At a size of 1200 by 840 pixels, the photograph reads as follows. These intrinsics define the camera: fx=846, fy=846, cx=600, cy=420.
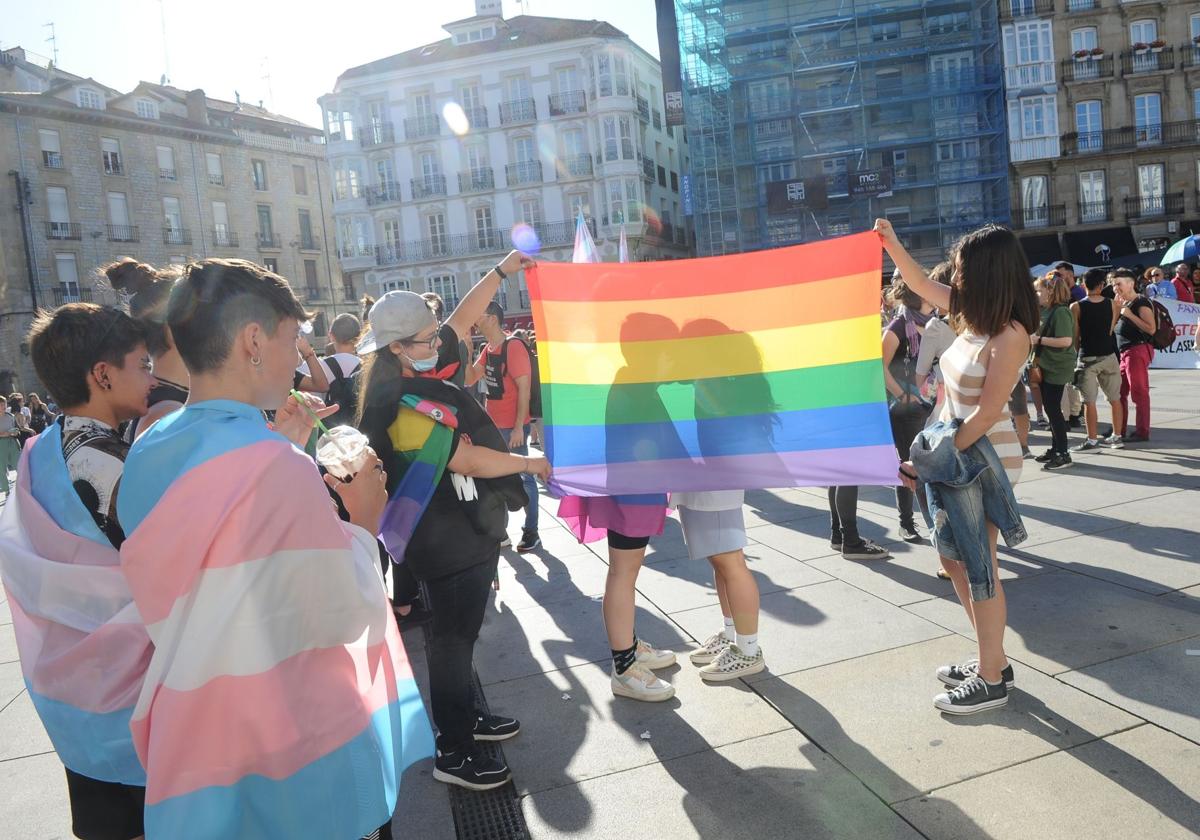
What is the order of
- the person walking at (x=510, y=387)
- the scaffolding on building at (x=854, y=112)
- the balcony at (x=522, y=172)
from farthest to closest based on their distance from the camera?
the balcony at (x=522, y=172), the scaffolding on building at (x=854, y=112), the person walking at (x=510, y=387)

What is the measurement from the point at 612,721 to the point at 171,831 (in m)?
2.22

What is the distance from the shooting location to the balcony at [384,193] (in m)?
42.4

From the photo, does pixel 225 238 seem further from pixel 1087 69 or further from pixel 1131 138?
pixel 1131 138

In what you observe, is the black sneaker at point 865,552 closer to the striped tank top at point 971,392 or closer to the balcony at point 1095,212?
the striped tank top at point 971,392

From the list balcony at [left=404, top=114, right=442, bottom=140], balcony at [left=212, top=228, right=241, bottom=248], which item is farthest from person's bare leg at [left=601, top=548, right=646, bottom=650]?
balcony at [left=212, top=228, right=241, bottom=248]

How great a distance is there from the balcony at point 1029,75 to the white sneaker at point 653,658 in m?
36.3

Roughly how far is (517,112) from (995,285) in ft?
134

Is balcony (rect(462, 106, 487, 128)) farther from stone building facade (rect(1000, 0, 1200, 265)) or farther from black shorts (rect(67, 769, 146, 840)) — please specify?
black shorts (rect(67, 769, 146, 840))

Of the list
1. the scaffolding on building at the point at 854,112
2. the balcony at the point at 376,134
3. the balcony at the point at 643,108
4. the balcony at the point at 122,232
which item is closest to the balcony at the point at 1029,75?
the scaffolding on building at the point at 854,112

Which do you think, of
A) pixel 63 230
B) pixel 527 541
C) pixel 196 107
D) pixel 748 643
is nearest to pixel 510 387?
pixel 527 541

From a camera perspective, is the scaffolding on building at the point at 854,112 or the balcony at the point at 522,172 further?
the balcony at the point at 522,172

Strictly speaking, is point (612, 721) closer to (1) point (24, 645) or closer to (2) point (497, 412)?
(1) point (24, 645)

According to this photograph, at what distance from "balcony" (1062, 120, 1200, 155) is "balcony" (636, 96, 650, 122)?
61.3 feet

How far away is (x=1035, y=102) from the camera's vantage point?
3356 cm
